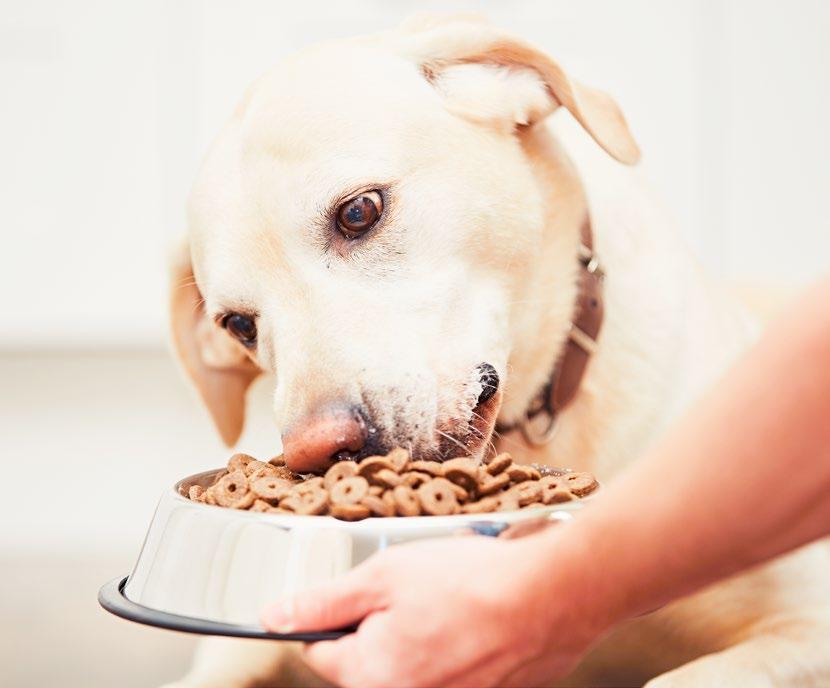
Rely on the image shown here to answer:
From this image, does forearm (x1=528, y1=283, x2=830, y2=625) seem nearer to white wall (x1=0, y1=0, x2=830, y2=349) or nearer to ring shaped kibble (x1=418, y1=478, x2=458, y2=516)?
ring shaped kibble (x1=418, y1=478, x2=458, y2=516)

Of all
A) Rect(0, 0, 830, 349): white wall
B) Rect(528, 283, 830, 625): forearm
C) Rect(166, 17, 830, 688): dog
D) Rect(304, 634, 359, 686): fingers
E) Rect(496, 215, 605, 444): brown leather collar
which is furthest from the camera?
Rect(0, 0, 830, 349): white wall

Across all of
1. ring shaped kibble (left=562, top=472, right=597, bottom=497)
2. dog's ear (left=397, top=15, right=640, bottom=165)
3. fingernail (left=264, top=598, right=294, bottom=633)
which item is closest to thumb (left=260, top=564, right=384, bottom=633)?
fingernail (left=264, top=598, right=294, bottom=633)

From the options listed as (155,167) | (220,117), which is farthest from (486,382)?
(155,167)

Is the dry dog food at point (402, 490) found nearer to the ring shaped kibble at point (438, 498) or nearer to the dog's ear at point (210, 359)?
the ring shaped kibble at point (438, 498)

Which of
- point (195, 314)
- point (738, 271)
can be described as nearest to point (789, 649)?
point (195, 314)

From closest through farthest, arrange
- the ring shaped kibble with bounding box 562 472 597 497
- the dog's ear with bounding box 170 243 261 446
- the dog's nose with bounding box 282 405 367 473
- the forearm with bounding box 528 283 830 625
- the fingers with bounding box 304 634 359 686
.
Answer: the forearm with bounding box 528 283 830 625 → the fingers with bounding box 304 634 359 686 → the ring shaped kibble with bounding box 562 472 597 497 → the dog's nose with bounding box 282 405 367 473 → the dog's ear with bounding box 170 243 261 446

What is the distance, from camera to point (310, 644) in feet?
3.17

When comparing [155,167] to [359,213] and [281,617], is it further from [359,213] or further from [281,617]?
[281,617]

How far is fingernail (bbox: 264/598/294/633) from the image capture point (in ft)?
3.18

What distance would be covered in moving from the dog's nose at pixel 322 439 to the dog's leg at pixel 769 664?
0.44 meters

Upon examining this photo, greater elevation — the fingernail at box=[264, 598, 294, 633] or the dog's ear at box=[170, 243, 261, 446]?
the fingernail at box=[264, 598, 294, 633]

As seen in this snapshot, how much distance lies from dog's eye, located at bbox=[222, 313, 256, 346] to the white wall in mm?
1652

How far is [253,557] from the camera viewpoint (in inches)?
41.1

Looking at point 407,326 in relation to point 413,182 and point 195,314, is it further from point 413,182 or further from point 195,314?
point 195,314
